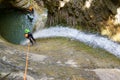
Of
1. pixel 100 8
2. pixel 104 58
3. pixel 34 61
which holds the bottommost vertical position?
pixel 104 58

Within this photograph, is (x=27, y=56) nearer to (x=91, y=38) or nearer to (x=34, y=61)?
(x=34, y=61)

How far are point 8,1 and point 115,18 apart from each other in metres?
14.2

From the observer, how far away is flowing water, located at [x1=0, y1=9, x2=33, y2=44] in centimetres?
2495

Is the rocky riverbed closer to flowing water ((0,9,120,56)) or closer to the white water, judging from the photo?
the white water

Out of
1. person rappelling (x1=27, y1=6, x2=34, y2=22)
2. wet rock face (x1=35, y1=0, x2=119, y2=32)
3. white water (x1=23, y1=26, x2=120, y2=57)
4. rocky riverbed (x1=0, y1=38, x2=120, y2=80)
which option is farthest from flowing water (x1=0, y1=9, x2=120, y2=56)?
rocky riverbed (x1=0, y1=38, x2=120, y2=80)

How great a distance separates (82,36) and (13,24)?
10.4 metres

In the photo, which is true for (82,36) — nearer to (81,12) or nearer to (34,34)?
(81,12)

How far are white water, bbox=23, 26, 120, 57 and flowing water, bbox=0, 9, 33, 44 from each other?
2.32 metres

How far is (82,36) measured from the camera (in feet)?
67.5

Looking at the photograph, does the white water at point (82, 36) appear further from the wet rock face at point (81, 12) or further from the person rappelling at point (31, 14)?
the person rappelling at point (31, 14)

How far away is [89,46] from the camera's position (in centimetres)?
1820

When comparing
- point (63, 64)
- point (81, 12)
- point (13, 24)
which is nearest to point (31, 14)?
point (13, 24)

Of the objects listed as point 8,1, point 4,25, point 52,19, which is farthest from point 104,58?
point 8,1

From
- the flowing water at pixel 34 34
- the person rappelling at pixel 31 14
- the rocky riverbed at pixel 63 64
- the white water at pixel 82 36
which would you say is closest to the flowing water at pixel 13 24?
the flowing water at pixel 34 34
